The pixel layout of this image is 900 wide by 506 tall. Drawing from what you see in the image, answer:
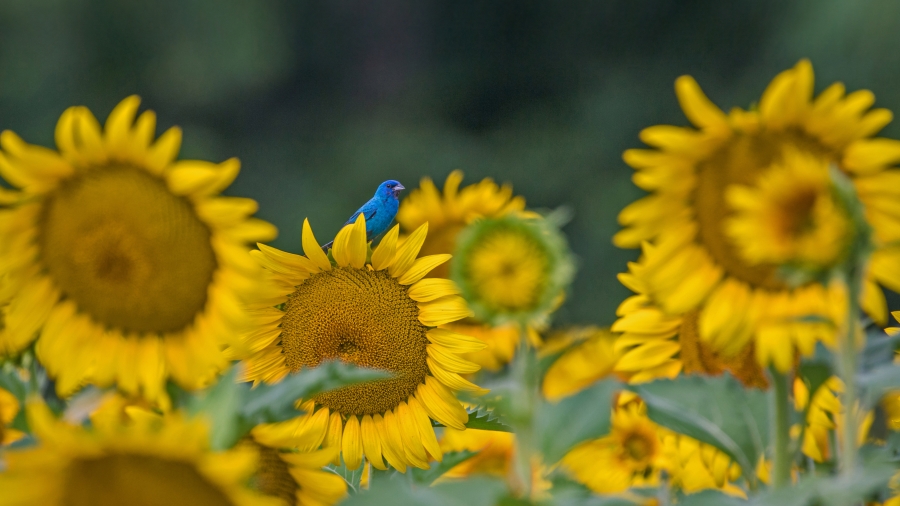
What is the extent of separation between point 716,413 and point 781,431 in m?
0.07

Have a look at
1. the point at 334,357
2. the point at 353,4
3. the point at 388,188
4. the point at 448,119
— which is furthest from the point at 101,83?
the point at 334,357

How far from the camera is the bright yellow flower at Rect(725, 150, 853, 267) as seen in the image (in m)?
0.67

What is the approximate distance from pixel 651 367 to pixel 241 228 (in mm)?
507

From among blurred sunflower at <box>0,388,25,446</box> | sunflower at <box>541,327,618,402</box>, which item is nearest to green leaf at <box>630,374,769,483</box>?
sunflower at <box>541,327,618,402</box>

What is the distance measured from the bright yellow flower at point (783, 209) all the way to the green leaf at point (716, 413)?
15 cm

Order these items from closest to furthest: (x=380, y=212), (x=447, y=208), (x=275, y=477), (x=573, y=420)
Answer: (x=573, y=420), (x=275, y=477), (x=380, y=212), (x=447, y=208)

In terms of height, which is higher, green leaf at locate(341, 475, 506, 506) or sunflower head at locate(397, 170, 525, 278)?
sunflower head at locate(397, 170, 525, 278)

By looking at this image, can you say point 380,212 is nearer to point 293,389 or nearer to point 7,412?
point 7,412

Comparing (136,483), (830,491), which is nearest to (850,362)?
(830,491)

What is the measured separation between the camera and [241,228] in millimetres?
795

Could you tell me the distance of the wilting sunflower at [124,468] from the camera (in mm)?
568

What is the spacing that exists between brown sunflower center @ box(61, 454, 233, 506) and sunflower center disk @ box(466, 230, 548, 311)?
0.22 metres

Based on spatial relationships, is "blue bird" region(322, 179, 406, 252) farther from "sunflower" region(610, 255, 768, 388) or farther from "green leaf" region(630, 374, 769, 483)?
"green leaf" region(630, 374, 769, 483)

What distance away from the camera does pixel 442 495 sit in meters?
0.61
